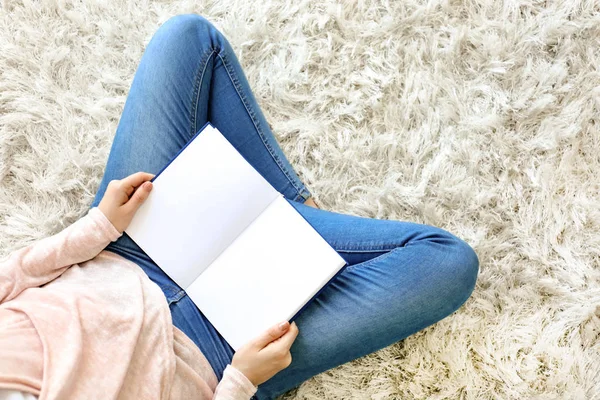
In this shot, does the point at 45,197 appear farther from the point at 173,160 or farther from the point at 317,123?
the point at 317,123

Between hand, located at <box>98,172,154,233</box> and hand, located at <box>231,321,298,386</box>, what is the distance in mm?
231

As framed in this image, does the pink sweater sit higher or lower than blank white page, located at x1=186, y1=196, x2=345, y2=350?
higher

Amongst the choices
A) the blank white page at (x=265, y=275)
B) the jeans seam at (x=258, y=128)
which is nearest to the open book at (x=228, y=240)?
the blank white page at (x=265, y=275)

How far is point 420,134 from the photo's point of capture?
2.72 feet

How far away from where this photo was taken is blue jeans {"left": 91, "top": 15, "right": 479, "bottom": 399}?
0.67 metres

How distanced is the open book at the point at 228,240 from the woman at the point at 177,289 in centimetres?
2

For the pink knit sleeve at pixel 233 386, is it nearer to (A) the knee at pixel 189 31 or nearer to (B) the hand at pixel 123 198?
(B) the hand at pixel 123 198

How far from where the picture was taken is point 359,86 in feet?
2.79

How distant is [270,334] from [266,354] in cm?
3

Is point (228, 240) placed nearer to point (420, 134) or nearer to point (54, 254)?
point (54, 254)

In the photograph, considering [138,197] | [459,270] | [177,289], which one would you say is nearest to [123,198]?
[138,197]

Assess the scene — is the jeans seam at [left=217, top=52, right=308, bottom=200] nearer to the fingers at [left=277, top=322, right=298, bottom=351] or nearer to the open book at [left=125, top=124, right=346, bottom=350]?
the open book at [left=125, top=124, right=346, bottom=350]

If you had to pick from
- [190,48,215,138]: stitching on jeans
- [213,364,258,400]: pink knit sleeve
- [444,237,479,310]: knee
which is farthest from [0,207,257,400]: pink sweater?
[444,237,479,310]: knee

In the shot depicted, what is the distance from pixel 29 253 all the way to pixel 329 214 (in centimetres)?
41
